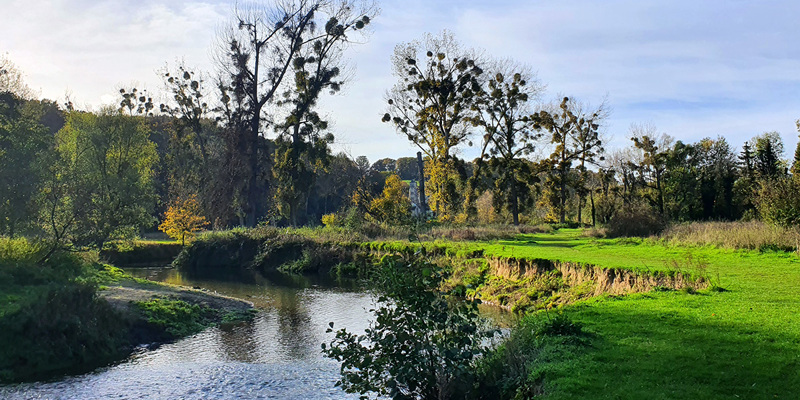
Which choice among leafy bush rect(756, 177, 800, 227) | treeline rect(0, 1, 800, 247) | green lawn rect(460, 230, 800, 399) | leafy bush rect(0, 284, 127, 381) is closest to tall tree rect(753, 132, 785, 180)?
treeline rect(0, 1, 800, 247)

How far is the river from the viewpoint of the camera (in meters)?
9.99

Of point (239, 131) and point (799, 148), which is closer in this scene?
point (799, 148)

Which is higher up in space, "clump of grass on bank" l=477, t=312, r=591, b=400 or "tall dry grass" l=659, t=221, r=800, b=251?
"tall dry grass" l=659, t=221, r=800, b=251

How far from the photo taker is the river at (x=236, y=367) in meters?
9.99

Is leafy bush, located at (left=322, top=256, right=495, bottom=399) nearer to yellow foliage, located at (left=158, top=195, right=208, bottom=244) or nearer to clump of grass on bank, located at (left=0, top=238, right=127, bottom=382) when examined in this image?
clump of grass on bank, located at (left=0, top=238, right=127, bottom=382)

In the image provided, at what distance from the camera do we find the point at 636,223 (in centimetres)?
2984

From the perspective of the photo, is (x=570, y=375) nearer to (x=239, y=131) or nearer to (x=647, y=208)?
(x=647, y=208)

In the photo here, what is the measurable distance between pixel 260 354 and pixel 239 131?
104 feet

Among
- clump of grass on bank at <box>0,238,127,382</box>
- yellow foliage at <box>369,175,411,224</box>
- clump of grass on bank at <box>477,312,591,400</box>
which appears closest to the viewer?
clump of grass on bank at <box>477,312,591,400</box>

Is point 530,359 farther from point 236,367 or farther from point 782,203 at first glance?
point 782,203

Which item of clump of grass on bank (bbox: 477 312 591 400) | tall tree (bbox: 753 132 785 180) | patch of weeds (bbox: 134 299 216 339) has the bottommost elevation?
patch of weeds (bbox: 134 299 216 339)

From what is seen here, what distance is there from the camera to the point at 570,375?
7164 mm

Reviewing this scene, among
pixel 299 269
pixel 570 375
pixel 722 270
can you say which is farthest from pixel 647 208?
pixel 570 375

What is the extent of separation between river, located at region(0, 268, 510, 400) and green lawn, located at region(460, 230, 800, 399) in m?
3.21
